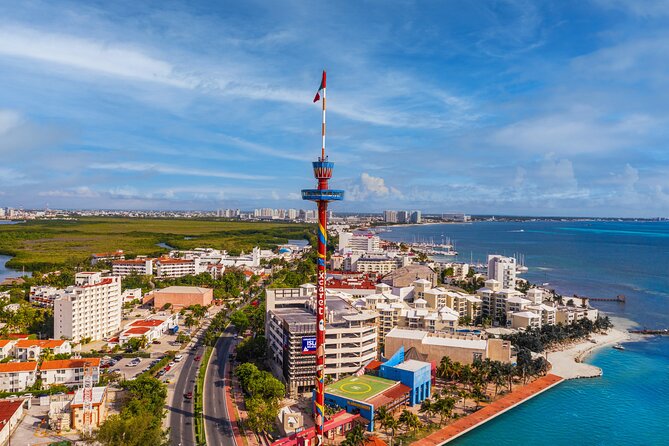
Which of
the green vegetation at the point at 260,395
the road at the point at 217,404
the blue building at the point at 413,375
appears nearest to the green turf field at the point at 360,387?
the blue building at the point at 413,375

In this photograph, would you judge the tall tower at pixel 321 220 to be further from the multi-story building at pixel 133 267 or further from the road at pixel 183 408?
the multi-story building at pixel 133 267

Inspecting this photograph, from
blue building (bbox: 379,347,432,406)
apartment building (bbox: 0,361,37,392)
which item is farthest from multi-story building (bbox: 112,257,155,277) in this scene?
blue building (bbox: 379,347,432,406)

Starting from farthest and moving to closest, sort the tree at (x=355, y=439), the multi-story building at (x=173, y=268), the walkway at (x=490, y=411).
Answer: the multi-story building at (x=173, y=268)
the walkway at (x=490, y=411)
the tree at (x=355, y=439)

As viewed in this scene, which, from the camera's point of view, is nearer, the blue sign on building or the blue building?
the blue building

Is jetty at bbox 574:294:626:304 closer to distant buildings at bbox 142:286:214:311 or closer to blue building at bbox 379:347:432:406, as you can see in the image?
blue building at bbox 379:347:432:406

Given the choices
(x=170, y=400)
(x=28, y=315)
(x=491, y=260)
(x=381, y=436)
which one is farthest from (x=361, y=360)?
(x=491, y=260)

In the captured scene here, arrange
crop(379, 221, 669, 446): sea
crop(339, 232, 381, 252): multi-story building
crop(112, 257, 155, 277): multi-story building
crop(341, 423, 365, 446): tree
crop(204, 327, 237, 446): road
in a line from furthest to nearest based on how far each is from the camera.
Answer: crop(339, 232, 381, 252): multi-story building → crop(112, 257, 155, 277): multi-story building → crop(379, 221, 669, 446): sea → crop(204, 327, 237, 446): road → crop(341, 423, 365, 446): tree

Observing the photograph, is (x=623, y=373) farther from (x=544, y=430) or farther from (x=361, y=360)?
(x=361, y=360)
